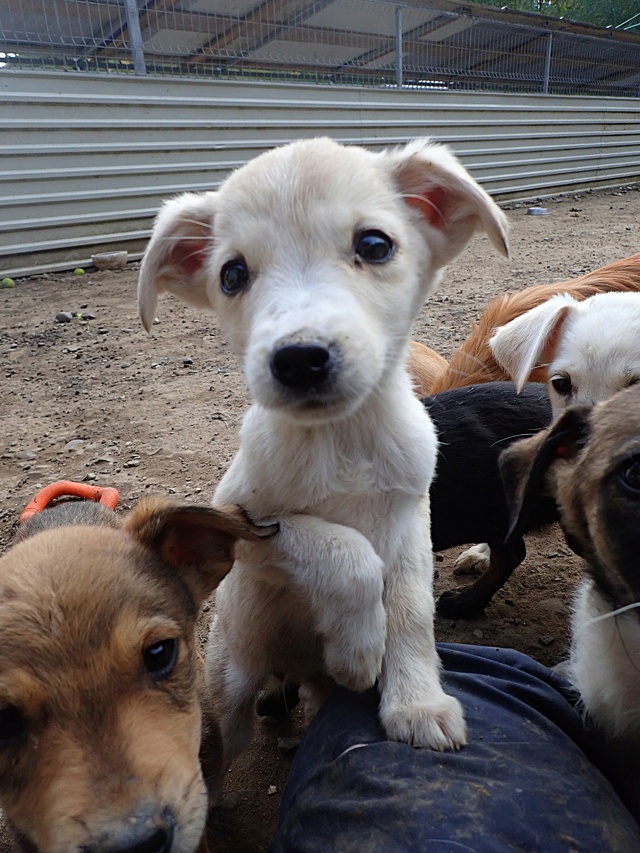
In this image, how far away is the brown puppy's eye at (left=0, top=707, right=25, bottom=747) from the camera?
1590mm

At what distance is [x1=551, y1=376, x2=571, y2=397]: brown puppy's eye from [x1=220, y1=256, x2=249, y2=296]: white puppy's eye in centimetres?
167

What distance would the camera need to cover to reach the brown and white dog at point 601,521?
1.84 m

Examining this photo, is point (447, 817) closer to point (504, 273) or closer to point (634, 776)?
point (634, 776)

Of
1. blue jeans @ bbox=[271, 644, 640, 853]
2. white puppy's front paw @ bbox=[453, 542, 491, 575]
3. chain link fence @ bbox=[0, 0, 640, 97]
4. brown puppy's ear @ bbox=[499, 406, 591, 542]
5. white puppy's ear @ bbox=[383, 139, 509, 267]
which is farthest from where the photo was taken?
chain link fence @ bbox=[0, 0, 640, 97]

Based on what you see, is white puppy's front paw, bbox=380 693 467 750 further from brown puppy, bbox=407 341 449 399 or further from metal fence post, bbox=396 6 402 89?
metal fence post, bbox=396 6 402 89

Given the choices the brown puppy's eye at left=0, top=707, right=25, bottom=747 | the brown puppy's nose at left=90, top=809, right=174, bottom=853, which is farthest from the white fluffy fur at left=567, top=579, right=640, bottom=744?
the brown puppy's eye at left=0, top=707, right=25, bottom=747

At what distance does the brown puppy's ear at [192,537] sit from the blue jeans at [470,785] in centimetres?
58

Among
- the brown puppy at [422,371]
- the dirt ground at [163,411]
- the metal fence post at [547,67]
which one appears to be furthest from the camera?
the metal fence post at [547,67]

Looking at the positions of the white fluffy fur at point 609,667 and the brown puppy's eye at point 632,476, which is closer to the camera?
the brown puppy's eye at point 632,476

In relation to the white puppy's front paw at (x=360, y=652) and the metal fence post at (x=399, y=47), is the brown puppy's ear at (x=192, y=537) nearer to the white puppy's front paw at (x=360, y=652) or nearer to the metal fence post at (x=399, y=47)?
the white puppy's front paw at (x=360, y=652)

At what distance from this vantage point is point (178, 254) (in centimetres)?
255

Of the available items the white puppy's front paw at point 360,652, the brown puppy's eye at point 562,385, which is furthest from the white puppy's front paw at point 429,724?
the brown puppy's eye at point 562,385

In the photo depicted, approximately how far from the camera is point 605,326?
3.13m

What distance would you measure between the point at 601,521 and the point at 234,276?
1356 millimetres
